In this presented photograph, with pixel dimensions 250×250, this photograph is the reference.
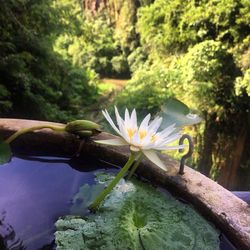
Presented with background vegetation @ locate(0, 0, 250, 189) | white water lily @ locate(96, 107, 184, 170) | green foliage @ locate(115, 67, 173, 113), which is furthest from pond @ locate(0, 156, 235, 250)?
green foliage @ locate(115, 67, 173, 113)

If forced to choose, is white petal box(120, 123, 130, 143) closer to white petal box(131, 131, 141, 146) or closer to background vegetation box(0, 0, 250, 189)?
white petal box(131, 131, 141, 146)

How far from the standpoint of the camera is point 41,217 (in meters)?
0.45

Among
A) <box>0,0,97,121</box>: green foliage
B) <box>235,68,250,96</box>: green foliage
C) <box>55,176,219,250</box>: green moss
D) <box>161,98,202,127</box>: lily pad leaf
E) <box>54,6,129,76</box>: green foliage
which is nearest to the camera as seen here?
<box>55,176,219,250</box>: green moss

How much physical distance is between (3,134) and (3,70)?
1.60 meters

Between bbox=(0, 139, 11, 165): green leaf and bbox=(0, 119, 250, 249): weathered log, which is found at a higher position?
bbox=(0, 139, 11, 165): green leaf

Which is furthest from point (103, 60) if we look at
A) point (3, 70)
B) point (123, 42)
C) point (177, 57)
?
point (3, 70)

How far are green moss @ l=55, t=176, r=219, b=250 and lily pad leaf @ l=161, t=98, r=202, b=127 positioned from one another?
0.12 meters

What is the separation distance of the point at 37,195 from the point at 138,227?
0.17 m

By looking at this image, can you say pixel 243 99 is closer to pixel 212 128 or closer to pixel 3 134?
pixel 212 128

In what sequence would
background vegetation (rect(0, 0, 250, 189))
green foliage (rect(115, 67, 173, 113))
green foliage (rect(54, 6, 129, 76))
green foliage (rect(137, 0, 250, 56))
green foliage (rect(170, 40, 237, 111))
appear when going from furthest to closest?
green foliage (rect(54, 6, 129, 76)), green foliage (rect(115, 67, 173, 113)), green foliage (rect(170, 40, 237, 111)), green foliage (rect(137, 0, 250, 56)), background vegetation (rect(0, 0, 250, 189))

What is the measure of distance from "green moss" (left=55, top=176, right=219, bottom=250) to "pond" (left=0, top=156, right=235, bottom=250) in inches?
0.9

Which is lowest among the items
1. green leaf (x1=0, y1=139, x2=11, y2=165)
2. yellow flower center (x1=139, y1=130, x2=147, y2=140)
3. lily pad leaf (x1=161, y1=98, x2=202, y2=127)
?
green leaf (x1=0, y1=139, x2=11, y2=165)

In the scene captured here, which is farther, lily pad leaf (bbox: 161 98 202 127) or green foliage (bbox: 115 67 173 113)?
green foliage (bbox: 115 67 173 113)

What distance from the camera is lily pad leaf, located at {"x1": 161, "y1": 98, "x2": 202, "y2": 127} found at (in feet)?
1.71
